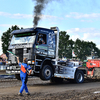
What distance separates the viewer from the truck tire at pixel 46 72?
40.5 ft

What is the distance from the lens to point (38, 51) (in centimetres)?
1221

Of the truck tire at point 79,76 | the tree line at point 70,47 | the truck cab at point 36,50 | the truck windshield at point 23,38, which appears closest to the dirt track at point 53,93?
the truck cab at point 36,50

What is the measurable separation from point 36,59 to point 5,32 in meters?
26.6

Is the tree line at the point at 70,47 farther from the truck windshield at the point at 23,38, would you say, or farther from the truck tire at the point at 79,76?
the truck windshield at the point at 23,38

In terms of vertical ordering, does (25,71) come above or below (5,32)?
below

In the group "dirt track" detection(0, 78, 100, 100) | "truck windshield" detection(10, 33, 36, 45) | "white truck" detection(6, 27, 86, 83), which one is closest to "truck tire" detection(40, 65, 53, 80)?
"white truck" detection(6, 27, 86, 83)

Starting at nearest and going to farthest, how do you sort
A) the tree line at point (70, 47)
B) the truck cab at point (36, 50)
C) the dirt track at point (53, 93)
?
1. the dirt track at point (53, 93)
2. the truck cab at point (36, 50)
3. the tree line at point (70, 47)

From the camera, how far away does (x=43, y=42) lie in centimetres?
1262

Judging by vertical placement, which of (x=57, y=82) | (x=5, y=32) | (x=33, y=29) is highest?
(x=5, y=32)

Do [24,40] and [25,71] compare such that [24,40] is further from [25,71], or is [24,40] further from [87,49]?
[87,49]

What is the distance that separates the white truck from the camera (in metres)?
12.1

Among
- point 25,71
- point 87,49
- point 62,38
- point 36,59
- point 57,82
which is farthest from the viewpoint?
point 87,49

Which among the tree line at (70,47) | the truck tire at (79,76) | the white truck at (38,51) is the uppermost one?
the tree line at (70,47)

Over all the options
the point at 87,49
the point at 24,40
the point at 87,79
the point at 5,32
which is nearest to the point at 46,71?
the point at 24,40
